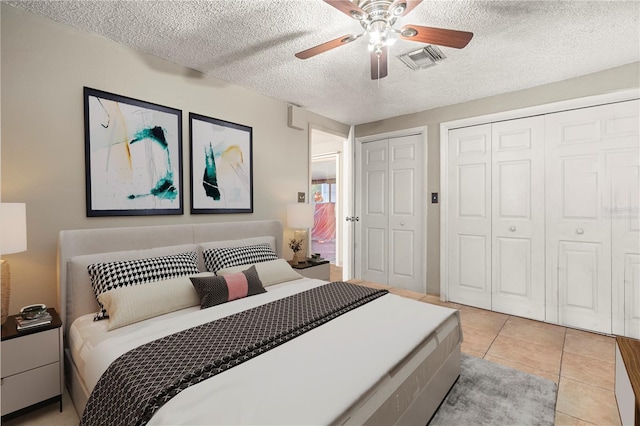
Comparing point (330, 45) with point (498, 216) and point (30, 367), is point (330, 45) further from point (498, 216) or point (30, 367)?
point (498, 216)

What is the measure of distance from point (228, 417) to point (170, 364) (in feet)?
1.40

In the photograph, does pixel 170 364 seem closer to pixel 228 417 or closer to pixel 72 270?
pixel 228 417

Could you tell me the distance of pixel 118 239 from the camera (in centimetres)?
229

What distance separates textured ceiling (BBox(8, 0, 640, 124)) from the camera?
195 cm

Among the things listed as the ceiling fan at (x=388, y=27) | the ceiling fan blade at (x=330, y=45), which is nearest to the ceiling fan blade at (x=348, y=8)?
the ceiling fan at (x=388, y=27)

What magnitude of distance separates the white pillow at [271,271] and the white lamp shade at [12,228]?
119cm

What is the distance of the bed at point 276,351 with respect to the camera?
110 centimetres

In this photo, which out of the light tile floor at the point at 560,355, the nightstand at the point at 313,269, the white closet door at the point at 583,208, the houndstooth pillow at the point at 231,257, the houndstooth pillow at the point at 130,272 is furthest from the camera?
the nightstand at the point at 313,269

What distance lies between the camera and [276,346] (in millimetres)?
1509

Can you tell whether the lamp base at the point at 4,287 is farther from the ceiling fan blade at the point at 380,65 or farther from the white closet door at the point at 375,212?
the white closet door at the point at 375,212

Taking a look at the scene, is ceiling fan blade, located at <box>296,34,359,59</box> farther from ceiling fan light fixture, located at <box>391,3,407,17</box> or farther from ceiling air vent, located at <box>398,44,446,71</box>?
ceiling air vent, located at <box>398,44,446,71</box>

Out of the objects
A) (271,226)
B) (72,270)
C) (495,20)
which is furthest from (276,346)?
(495,20)

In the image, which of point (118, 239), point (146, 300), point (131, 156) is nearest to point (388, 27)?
point (131, 156)

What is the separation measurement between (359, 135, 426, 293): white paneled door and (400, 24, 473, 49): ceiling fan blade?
7.69ft
